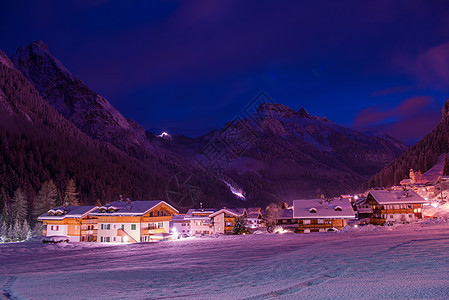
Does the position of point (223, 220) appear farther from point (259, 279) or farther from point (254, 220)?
point (259, 279)

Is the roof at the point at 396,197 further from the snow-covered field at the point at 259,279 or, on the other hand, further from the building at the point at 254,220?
the snow-covered field at the point at 259,279

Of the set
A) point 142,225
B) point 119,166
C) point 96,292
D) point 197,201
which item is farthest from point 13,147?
point 96,292

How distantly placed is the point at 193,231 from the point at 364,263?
66.3 metres

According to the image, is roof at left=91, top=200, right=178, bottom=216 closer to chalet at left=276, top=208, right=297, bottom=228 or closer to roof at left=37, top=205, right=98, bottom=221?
roof at left=37, top=205, right=98, bottom=221

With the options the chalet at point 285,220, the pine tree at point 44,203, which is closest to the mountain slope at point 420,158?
→ the chalet at point 285,220

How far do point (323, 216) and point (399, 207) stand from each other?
16.3 metres

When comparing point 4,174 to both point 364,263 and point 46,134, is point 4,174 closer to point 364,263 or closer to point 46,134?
point 46,134

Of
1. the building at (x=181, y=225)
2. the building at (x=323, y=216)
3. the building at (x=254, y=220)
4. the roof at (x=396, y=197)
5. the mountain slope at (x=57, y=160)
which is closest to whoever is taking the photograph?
the roof at (x=396, y=197)

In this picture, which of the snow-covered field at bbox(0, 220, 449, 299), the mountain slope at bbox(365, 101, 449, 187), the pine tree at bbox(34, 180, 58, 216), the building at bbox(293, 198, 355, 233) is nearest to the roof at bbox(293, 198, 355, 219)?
the building at bbox(293, 198, 355, 233)

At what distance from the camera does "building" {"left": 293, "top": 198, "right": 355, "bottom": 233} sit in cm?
7119

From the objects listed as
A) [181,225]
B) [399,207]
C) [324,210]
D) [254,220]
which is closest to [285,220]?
[254,220]

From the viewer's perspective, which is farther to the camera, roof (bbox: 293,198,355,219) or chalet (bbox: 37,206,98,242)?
roof (bbox: 293,198,355,219)

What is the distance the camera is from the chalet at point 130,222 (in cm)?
5678

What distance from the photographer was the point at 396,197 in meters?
72.4
